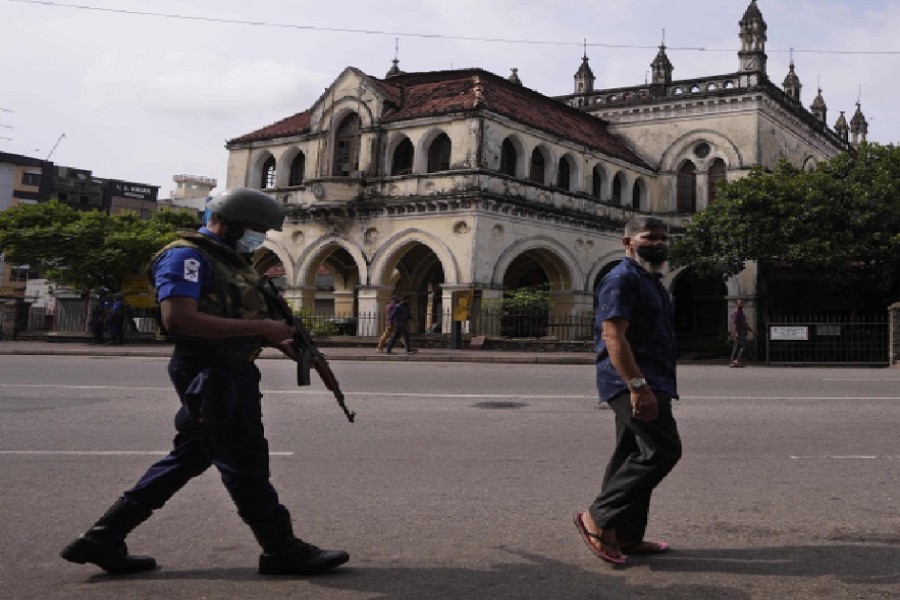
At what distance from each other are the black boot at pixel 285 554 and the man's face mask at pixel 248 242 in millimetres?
→ 1225

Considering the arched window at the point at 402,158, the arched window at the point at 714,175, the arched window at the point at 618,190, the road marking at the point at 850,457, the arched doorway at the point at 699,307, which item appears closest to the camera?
the road marking at the point at 850,457

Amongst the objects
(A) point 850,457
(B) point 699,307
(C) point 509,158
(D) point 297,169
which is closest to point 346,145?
(D) point 297,169

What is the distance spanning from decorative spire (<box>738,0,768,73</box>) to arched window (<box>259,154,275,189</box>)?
19320mm

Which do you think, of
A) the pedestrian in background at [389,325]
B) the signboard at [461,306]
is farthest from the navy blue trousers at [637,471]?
the signboard at [461,306]

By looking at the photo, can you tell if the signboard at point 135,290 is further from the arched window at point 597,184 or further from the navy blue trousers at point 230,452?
the navy blue trousers at point 230,452

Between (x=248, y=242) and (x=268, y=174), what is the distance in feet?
94.5

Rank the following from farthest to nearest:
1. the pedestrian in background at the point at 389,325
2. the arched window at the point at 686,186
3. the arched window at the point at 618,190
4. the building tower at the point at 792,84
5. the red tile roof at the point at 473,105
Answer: the building tower at the point at 792,84 → the arched window at the point at 686,186 → the arched window at the point at 618,190 → the red tile roof at the point at 473,105 → the pedestrian in background at the point at 389,325

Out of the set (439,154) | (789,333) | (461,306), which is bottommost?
(789,333)

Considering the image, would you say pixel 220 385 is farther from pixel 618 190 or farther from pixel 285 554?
pixel 618 190

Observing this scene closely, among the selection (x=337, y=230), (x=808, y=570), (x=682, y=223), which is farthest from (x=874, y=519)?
(x=682, y=223)

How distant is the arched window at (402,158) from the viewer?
27.6 metres

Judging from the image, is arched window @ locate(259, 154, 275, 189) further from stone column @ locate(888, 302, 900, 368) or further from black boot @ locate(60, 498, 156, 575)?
black boot @ locate(60, 498, 156, 575)

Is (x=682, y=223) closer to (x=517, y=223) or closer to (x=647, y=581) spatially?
(x=517, y=223)

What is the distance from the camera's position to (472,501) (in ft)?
16.2
